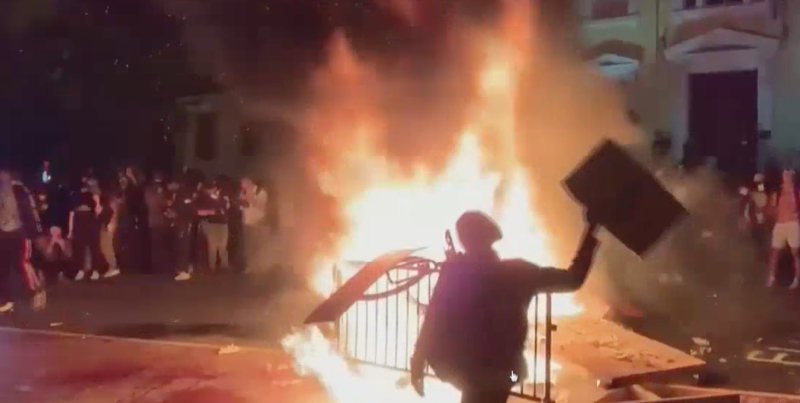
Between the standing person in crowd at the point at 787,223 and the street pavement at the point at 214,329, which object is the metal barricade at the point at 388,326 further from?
the standing person in crowd at the point at 787,223

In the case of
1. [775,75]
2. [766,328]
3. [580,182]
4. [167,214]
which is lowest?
[766,328]

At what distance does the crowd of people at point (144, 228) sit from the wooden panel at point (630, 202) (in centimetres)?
1097

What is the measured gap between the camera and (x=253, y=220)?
615 inches

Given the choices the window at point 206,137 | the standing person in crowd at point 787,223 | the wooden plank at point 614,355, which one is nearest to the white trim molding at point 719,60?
the standing person in crowd at point 787,223

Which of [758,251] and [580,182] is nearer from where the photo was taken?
→ [580,182]

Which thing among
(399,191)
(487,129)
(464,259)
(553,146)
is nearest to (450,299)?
(464,259)

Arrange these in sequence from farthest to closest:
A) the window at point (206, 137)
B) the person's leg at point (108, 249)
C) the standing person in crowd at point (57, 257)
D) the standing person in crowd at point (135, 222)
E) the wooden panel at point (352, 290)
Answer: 1. the window at point (206, 137)
2. the standing person in crowd at point (135, 222)
3. the person's leg at point (108, 249)
4. the standing person in crowd at point (57, 257)
5. the wooden panel at point (352, 290)

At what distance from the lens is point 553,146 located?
19.0m

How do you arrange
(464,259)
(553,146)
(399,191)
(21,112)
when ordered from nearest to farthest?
(464,259) → (399,191) → (553,146) → (21,112)

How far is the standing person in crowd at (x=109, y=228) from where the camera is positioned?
1488 centimetres

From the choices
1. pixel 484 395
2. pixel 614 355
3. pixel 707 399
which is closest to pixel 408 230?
pixel 614 355

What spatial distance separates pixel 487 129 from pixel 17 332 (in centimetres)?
976

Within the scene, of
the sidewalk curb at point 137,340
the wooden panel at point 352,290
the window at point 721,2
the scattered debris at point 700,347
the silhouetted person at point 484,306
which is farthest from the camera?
the window at point 721,2

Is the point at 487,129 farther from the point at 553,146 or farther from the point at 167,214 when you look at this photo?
the point at 167,214
